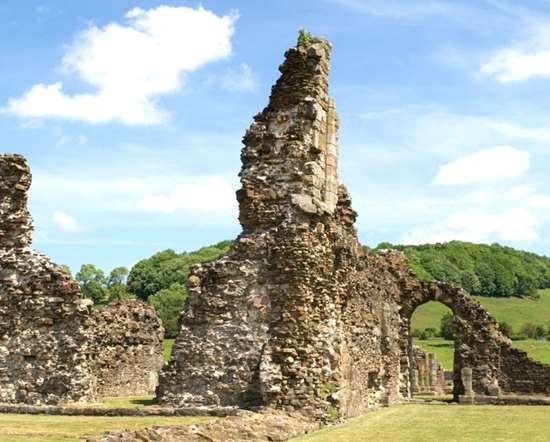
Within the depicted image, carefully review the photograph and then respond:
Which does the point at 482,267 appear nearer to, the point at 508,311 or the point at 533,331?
the point at 508,311

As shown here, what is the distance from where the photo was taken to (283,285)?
17922 mm

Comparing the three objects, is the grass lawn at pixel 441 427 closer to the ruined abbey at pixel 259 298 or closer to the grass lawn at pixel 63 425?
the ruined abbey at pixel 259 298

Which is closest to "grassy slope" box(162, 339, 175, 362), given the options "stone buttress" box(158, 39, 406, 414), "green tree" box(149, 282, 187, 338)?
"green tree" box(149, 282, 187, 338)

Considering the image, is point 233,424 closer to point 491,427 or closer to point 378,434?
point 378,434

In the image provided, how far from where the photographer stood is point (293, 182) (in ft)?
61.5

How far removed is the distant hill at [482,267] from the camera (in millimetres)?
109250

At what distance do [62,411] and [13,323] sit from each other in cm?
279

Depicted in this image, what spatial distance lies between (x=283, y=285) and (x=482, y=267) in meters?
101

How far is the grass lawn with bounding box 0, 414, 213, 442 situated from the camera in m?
12.9

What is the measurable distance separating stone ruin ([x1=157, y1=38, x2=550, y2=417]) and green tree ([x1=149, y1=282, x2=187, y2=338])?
1583 inches

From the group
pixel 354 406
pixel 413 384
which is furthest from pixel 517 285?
pixel 354 406

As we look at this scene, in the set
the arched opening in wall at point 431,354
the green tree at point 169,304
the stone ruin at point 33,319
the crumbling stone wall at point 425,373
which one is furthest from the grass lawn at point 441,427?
the green tree at point 169,304

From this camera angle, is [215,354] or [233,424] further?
[215,354]

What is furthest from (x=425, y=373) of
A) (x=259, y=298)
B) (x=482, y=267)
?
(x=482, y=267)
